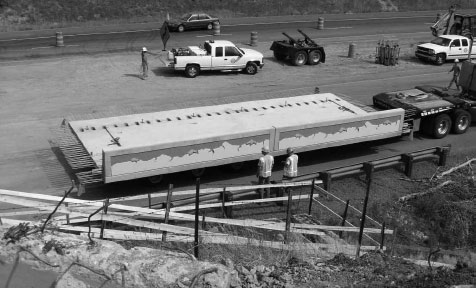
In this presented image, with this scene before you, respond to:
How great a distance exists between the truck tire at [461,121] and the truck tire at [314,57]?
11.3 metres

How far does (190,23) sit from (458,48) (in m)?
17.4

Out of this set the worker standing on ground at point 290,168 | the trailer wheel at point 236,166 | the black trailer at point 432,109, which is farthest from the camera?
the black trailer at point 432,109

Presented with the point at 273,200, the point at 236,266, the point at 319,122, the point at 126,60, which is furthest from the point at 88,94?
the point at 236,266

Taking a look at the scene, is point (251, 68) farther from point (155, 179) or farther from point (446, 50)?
point (155, 179)

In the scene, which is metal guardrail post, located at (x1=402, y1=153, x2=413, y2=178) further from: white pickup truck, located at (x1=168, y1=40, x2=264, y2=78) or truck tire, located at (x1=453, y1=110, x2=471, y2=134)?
white pickup truck, located at (x1=168, y1=40, x2=264, y2=78)

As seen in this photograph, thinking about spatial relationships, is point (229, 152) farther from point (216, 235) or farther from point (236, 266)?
point (236, 266)

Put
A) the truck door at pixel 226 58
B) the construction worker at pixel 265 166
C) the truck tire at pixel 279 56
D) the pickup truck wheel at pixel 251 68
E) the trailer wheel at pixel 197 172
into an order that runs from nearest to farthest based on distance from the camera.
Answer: the construction worker at pixel 265 166 → the trailer wheel at pixel 197 172 → the truck door at pixel 226 58 → the pickup truck wheel at pixel 251 68 → the truck tire at pixel 279 56

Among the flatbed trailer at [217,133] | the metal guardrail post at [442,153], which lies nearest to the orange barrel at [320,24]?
the flatbed trailer at [217,133]

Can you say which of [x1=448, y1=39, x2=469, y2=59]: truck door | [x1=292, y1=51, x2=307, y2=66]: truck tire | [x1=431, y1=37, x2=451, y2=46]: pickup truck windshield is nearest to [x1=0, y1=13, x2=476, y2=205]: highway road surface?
[x1=292, y1=51, x2=307, y2=66]: truck tire

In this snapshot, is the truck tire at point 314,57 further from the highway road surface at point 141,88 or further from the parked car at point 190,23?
the parked car at point 190,23

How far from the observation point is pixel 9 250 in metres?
7.50

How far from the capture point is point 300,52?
101ft

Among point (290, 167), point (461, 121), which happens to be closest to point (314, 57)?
point (461, 121)

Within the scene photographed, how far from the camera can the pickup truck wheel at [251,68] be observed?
2836cm
